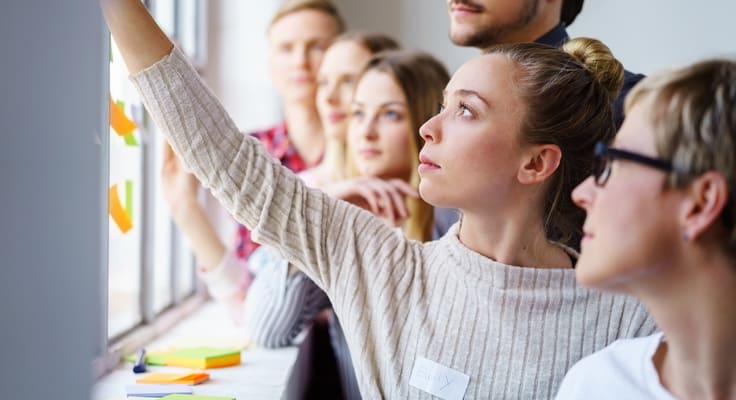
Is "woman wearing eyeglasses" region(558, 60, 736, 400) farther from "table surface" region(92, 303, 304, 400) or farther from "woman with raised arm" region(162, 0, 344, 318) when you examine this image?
"woman with raised arm" region(162, 0, 344, 318)

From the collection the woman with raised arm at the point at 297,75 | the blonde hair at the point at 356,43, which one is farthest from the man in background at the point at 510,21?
the woman with raised arm at the point at 297,75

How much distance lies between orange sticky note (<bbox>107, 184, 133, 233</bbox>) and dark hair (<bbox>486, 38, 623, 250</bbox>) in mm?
907

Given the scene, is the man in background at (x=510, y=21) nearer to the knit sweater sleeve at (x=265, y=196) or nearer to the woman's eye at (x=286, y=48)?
the knit sweater sleeve at (x=265, y=196)

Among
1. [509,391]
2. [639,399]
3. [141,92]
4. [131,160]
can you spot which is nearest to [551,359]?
[509,391]

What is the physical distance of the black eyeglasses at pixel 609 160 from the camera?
921mm

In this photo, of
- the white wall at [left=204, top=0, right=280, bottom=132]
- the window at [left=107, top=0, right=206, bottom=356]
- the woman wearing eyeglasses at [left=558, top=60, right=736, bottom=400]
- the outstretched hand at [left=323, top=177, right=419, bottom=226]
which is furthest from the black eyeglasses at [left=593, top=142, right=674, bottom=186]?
the white wall at [left=204, top=0, right=280, bottom=132]

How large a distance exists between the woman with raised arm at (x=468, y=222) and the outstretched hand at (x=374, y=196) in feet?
1.37

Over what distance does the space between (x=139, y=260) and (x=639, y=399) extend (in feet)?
5.37

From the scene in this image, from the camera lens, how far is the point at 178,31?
295 centimetres

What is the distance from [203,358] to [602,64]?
38.9 inches

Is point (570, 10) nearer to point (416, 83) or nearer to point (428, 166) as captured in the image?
point (428, 166)

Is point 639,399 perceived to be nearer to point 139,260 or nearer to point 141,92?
point 141,92

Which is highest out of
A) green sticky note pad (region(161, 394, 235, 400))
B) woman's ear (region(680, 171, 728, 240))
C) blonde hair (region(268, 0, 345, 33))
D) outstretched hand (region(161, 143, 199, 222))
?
blonde hair (region(268, 0, 345, 33))

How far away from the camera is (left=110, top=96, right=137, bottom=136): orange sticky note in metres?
1.77
